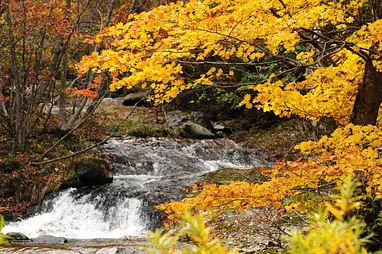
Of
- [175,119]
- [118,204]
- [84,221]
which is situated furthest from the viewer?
[175,119]

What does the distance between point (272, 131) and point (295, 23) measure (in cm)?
1375

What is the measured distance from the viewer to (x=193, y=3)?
13.0 feet

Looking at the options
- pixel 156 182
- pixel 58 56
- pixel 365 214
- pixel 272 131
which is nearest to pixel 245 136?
pixel 272 131

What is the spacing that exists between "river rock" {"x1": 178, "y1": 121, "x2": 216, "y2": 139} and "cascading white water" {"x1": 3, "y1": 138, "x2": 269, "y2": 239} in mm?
2155

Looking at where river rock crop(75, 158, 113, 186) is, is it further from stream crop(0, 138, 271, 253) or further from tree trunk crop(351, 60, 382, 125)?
tree trunk crop(351, 60, 382, 125)

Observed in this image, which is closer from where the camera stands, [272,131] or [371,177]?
[371,177]

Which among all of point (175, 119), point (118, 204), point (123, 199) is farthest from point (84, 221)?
point (175, 119)

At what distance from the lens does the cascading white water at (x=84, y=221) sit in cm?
885

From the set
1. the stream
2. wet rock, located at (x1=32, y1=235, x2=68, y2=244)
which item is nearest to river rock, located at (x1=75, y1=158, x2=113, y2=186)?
the stream

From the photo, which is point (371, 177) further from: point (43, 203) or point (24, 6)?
point (24, 6)

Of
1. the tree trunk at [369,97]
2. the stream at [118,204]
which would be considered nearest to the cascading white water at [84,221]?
the stream at [118,204]

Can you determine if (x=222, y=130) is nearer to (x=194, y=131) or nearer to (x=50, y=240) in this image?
(x=194, y=131)

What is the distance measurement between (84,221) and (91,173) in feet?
5.75

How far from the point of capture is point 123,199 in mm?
9906
